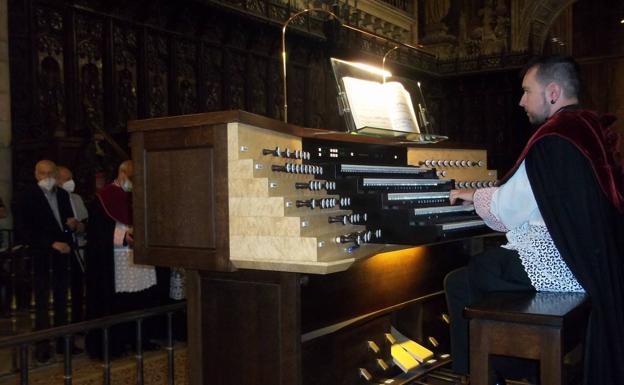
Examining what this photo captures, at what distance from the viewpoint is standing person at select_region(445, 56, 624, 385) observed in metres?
2.60

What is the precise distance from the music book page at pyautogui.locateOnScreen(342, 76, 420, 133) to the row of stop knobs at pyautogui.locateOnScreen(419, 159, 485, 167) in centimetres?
49

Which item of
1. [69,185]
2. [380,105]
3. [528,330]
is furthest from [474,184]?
[69,185]

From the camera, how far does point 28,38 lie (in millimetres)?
6375

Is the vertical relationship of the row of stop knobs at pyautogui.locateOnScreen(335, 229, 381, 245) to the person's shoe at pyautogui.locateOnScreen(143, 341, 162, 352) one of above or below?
above

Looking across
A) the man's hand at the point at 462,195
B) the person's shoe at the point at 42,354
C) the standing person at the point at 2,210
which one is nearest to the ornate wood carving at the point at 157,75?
the standing person at the point at 2,210

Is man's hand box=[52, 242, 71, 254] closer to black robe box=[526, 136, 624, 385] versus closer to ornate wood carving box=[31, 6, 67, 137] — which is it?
ornate wood carving box=[31, 6, 67, 137]

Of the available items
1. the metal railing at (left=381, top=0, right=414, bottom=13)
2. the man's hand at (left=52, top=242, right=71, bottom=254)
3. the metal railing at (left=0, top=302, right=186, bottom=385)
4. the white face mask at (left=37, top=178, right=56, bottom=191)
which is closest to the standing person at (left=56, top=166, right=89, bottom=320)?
the white face mask at (left=37, top=178, right=56, bottom=191)

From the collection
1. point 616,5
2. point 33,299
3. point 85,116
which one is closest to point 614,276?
point 33,299

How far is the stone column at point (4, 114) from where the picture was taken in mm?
6262

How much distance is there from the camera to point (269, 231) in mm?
2652

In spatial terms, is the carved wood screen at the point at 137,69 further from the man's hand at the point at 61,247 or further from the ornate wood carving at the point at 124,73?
the man's hand at the point at 61,247

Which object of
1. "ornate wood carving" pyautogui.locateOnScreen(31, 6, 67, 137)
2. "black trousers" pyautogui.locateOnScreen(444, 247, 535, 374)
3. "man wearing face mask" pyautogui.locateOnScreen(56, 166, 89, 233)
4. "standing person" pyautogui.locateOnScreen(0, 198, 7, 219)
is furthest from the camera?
"ornate wood carving" pyautogui.locateOnScreen(31, 6, 67, 137)

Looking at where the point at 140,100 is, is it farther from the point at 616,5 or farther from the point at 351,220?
the point at 616,5

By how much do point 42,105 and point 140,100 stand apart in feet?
3.98
